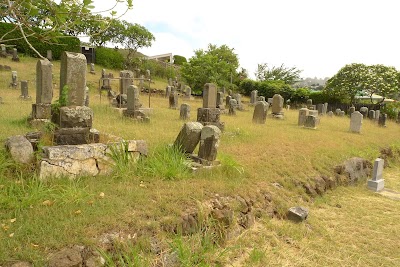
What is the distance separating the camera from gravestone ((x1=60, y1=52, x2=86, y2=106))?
18.8 feet

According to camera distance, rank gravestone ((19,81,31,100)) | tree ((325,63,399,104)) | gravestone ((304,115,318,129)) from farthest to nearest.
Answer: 1. tree ((325,63,399,104))
2. gravestone ((19,81,31,100))
3. gravestone ((304,115,318,129))

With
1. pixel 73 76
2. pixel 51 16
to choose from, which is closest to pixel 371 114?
pixel 73 76

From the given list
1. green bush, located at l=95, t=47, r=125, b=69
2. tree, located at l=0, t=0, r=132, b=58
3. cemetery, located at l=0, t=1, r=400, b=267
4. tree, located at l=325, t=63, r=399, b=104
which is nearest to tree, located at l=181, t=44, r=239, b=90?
tree, located at l=325, t=63, r=399, b=104

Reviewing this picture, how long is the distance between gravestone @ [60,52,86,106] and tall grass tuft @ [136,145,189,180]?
1.69 m

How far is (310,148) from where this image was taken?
394 inches

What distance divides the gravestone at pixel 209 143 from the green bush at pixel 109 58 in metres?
32.3

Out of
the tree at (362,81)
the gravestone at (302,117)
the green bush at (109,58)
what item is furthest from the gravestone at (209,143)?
the green bush at (109,58)

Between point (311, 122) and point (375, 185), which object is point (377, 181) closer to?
point (375, 185)

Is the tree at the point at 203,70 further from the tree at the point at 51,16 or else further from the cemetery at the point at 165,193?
the tree at the point at 51,16

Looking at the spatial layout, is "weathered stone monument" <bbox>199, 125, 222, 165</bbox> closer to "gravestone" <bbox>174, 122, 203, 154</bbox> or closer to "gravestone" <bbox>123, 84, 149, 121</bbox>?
"gravestone" <bbox>174, 122, 203, 154</bbox>

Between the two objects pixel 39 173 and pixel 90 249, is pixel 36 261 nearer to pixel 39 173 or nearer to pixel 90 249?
pixel 90 249

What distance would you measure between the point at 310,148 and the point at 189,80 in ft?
64.5

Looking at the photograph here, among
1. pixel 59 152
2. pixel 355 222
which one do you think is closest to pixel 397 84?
pixel 355 222

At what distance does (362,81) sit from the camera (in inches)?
1011
